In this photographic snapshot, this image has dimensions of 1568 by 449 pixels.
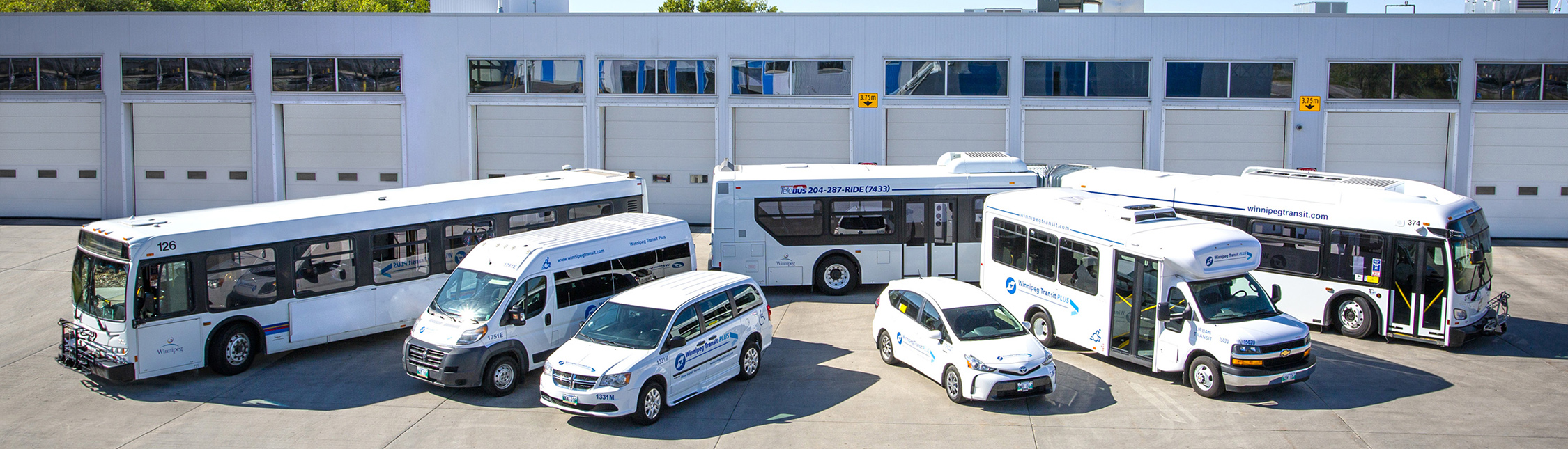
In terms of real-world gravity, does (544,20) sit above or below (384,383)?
above

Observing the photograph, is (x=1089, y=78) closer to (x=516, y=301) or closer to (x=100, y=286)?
(x=516, y=301)

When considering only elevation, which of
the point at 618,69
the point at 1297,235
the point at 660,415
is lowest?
the point at 660,415

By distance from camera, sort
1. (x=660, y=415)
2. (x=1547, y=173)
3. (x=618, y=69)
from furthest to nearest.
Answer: (x=618, y=69) < (x=1547, y=173) < (x=660, y=415)

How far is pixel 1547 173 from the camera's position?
23.9 metres

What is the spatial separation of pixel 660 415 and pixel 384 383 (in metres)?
4.13

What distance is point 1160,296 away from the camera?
12062 mm

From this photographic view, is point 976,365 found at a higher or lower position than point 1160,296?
lower

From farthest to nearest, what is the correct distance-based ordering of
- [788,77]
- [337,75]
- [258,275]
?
[337,75] < [788,77] < [258,275]

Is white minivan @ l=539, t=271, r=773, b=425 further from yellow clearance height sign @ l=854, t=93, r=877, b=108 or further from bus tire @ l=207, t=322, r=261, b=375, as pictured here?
yellow clearance height sign @ l=854, t=93, r=877, b=108

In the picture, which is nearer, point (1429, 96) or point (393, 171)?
point (1429, 96)

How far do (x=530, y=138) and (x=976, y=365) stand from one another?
1764 cm

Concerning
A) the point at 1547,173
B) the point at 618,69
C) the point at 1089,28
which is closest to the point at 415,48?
the point at 618,69

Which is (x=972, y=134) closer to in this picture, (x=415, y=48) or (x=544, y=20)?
(x=544, y=20)

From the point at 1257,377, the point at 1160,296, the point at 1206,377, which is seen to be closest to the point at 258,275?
the point at 1160,296
